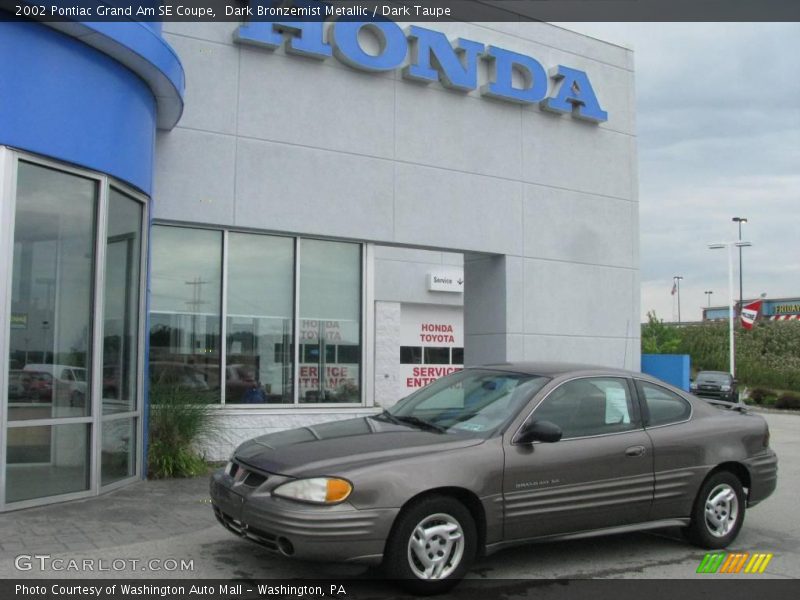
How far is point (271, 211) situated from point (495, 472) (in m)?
6.50

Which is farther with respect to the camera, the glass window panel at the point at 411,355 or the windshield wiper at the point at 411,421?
the glass window panel at the point at 411,355

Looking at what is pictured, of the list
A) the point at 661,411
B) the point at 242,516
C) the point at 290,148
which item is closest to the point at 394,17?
the point at 290,148


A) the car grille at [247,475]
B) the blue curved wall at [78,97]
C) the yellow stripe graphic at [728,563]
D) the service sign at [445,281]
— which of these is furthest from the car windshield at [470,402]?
the service sign at [445,281]

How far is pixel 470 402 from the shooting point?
6.67m

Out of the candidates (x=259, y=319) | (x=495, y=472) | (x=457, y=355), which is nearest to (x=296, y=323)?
(x=259, y=319)

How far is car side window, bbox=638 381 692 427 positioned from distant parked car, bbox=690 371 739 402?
28.0m

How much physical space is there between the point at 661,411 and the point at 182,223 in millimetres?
6601

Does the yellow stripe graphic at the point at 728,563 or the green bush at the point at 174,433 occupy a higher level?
the green bush at the point at 174,433

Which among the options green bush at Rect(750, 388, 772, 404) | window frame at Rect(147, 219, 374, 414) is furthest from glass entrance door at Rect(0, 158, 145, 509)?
green bush at Rect(750, 388, 772, 404)

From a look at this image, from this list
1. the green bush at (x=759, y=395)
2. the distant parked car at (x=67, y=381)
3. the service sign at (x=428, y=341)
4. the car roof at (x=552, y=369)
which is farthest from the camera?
the green bush at (x=759, y=395)

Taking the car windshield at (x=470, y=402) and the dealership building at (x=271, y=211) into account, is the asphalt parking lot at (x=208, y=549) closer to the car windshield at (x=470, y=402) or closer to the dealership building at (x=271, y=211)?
the dealership building at (x=271, y=211)

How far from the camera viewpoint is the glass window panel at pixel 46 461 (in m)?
7.47

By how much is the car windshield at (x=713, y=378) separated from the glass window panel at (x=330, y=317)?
26341 millimetres
